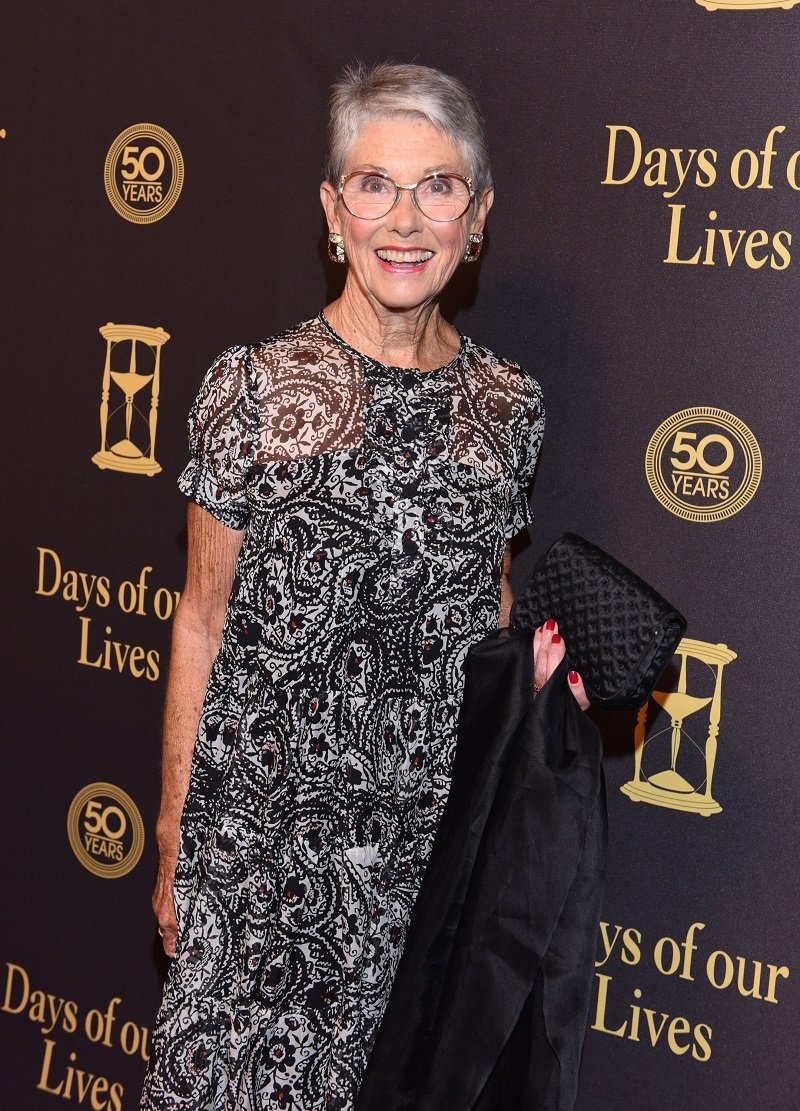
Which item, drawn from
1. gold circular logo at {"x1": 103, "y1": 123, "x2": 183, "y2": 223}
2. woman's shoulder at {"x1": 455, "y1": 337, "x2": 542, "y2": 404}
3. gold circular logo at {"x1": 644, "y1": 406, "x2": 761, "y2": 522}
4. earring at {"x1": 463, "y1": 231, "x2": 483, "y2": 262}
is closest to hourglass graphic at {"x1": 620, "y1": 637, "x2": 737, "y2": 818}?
gold circular logo at {"x1": 644, "y1": 406, "x2": 761, "y2": 522}

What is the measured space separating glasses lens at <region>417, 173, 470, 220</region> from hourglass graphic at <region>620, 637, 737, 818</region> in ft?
2.44

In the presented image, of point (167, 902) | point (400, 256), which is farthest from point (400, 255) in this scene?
point (167, 902)

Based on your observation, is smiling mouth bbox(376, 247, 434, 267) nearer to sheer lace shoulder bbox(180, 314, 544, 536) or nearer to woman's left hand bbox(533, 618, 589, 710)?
sheer lace shoulder bbox(180, 314, 544, 536)

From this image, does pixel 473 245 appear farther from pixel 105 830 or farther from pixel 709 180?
pixel 105 830

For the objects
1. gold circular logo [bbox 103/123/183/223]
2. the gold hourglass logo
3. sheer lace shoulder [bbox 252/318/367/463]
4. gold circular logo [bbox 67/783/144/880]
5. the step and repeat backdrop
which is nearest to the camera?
sheer lace shoulder [bbox 252/318/367/463]

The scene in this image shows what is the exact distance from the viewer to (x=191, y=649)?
179 cm

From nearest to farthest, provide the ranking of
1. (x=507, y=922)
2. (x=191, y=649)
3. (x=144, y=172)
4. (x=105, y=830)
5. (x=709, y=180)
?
(x=507, y=922)
(x=191, y=649)
(x=709, y=180)
(x=144, y=172)
(x=105, y=830)

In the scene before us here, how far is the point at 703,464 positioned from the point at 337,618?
2.08 ft

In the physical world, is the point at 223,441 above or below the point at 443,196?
below

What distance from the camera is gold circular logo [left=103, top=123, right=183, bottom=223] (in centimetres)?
223

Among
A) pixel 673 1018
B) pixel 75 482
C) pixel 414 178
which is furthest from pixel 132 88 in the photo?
pixel 673 1018

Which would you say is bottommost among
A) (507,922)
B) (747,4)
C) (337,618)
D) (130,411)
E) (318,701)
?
(507,922)

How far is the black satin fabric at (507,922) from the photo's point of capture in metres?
1.57

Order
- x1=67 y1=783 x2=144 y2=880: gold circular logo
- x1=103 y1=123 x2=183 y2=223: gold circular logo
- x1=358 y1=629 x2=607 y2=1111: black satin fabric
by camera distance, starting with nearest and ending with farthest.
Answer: x1=358 y1=629 x2=607 y2=1111: black satin fabric
x1=103 y1=123 x2=183 y2=223: gold circular logo
x1=67 y1=783 x2=144 y2=880: gold circular logo
